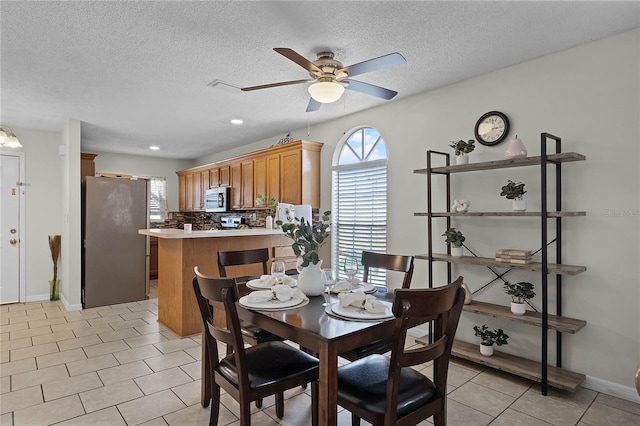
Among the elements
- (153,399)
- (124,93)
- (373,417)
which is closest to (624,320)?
(373,417)

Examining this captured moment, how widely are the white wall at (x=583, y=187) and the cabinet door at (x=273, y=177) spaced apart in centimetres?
252

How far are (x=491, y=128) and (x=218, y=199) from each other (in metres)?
4.68

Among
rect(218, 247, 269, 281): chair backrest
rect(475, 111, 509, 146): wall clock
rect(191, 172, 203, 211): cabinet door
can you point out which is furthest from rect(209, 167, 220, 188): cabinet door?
rect(475, 111, 509, 146): wall clock

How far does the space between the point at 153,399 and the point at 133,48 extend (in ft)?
8.09

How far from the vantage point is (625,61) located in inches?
96.3

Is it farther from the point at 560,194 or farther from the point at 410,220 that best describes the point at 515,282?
the point at 410,220

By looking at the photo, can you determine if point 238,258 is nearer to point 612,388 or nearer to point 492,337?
point 492,337

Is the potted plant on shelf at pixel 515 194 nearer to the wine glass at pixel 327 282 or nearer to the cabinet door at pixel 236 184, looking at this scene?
the wine glass at pixel 327 282

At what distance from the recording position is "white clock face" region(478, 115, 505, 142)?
10.0 ft

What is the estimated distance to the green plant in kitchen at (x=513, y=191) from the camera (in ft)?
8.96

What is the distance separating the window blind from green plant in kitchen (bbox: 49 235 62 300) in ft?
13.2

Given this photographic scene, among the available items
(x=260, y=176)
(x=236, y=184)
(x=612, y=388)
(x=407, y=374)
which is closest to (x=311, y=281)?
(x=407, y=374)

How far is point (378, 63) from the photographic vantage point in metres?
2.22

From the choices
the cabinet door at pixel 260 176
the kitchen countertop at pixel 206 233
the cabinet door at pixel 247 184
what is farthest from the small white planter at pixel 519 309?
the cabinet door at pixel 247 184
